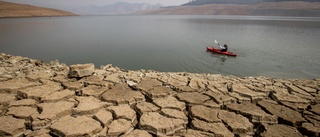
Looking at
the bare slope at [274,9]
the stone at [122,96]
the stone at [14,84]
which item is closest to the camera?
the stone at [122,96]

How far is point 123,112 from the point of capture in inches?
125

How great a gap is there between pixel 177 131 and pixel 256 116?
157 centimetres

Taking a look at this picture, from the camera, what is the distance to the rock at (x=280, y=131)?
2.77 metres

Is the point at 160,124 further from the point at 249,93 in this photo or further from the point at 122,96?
the point at 249,93

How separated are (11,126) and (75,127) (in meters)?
1.02

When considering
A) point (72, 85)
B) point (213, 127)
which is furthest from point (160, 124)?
point (72, 85)

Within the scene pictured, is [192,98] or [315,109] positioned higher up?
[192,98]

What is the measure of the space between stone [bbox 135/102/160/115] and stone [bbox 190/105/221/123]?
2.30 ft

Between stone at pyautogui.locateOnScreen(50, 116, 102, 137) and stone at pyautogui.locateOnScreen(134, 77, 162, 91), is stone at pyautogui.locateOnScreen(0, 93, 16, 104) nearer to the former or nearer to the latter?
stone at pyautogui.locateOnScreen(50, 116, 102, 137)

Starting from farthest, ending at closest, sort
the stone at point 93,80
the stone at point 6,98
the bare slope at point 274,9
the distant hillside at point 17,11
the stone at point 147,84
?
the bare slope at point 274,9 < the distant hillside at point 17,11 < the stone at point 93,80 < the stone at point 147,84 < the stone at point 6,98

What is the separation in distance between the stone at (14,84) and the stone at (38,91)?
0.20 m

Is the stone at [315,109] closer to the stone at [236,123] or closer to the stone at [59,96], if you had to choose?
the stone at [236,123]

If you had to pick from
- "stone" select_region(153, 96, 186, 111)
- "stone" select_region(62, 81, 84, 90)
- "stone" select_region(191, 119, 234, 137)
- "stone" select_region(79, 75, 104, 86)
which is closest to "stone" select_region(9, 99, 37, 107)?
"stone" select_region(62, 81, 84, 90)

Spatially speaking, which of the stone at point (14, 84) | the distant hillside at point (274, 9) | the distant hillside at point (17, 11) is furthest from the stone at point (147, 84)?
the distant hillside at point (274, 9)
